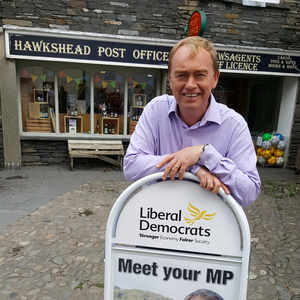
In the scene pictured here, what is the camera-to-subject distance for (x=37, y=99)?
21.8 ft

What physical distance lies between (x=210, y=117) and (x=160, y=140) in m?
0.30

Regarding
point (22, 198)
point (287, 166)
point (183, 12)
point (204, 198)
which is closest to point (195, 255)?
point (204, 198)

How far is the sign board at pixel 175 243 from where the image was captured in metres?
1.23

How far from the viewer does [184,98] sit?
1.28m

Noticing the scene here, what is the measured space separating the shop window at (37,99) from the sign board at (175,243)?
608 centimetres

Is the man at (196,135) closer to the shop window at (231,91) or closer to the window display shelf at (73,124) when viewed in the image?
the window display shelf at (73,124)

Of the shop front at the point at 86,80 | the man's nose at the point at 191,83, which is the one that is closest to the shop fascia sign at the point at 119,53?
the shop front at the point at 86,80

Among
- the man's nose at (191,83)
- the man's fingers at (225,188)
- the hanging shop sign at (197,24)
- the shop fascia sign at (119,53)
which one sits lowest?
the man's fingers at (225,188)

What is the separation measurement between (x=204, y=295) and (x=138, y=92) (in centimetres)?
626

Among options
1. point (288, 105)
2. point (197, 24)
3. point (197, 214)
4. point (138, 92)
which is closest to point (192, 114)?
point (197, 214)

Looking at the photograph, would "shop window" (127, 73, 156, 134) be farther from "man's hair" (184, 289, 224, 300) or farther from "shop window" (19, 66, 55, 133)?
"man's hair" (184, 289, 224, 300)

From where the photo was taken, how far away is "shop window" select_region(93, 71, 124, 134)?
684cm

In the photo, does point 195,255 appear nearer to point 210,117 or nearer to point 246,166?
point 246,166

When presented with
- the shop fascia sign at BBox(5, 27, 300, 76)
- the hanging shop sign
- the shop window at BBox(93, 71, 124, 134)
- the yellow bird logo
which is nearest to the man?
the yellow bird logo
